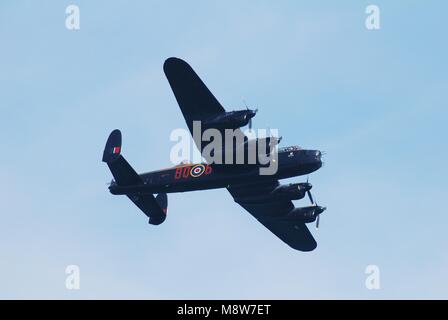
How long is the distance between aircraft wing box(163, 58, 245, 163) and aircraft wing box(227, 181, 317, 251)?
503 centimetres

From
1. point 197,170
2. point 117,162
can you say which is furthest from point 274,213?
point 117,162

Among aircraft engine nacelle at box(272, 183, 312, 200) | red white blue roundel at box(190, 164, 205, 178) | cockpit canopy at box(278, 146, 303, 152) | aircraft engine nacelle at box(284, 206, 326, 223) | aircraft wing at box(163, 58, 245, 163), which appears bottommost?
aircraft engine nacelle at box(284, 206, 326, 223)

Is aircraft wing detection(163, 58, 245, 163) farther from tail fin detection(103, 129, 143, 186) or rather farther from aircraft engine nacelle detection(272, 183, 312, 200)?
aircraft engine nacelle detection(272, 183, 312, 200)

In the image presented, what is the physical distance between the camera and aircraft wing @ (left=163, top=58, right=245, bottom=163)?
42.8 meters

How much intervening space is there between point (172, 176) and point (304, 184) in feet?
25.9

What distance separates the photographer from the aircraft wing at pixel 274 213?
4775 centimetres

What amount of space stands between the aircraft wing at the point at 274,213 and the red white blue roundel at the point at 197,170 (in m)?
2.15

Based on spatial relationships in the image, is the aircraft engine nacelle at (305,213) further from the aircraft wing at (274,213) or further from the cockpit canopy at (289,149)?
the cockpit canopy at (289,149)

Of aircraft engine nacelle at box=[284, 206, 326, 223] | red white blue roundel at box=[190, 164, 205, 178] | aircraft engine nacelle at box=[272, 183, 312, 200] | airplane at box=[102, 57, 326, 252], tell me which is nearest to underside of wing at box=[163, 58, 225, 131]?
airplane at box=[102, 57, 326, 252]
